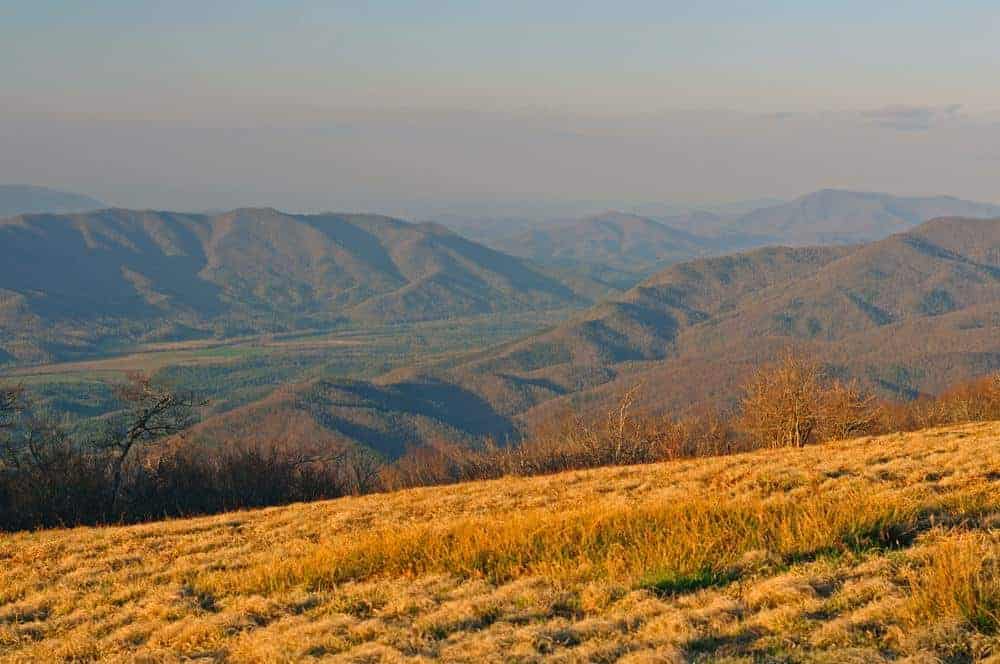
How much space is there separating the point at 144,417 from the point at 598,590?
39.1 metres

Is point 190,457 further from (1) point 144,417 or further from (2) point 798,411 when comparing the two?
(2) point 798,411

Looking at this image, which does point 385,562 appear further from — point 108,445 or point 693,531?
point 108,445

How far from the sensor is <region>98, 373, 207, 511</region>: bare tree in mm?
42438

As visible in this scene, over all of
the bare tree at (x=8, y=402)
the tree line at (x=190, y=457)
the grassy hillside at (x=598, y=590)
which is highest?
the grassy hillside at (x=598, y=590)

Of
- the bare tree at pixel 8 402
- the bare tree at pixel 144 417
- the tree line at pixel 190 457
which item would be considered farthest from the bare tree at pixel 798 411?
the bare tree at pixel 8 402

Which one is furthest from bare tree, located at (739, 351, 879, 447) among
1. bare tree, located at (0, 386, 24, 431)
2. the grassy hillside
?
bare tree, located at (0, 386, 24, 431)

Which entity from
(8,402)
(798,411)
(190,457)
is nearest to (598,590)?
(798,411)

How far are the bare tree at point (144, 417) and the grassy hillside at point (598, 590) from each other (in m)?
27.0

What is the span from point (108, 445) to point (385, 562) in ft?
118

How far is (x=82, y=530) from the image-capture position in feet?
83.6

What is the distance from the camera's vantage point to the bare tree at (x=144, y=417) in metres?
42.4

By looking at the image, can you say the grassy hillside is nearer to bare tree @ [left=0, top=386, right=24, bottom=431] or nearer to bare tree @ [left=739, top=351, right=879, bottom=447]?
bare tree @ [left=739, top=351, right=879, bottom=447]

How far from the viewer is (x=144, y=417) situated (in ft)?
141

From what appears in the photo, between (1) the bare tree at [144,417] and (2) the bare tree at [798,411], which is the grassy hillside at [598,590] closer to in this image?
(1) the bare tree at [144,417]
